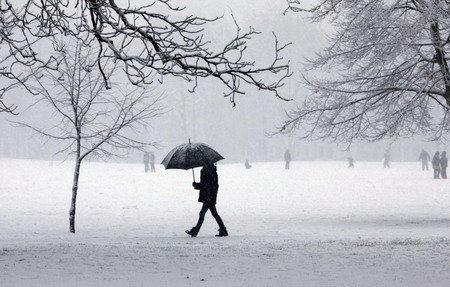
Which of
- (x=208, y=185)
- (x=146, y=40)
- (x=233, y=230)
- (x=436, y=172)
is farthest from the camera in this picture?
(x=436, y=172)

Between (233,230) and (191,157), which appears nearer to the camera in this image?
(191,157)

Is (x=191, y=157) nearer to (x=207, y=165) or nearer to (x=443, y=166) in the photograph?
(x=207, y=165)

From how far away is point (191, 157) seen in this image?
1400 centimetres

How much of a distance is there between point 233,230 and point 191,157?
13.8 ft

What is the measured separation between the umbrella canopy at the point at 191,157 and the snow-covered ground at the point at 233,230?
4.91 feet

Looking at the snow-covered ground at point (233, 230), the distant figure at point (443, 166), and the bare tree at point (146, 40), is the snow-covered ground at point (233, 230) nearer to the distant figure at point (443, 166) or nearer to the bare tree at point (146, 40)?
the distant figure at point (443, 166)

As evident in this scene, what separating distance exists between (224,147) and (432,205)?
5479 centimetres

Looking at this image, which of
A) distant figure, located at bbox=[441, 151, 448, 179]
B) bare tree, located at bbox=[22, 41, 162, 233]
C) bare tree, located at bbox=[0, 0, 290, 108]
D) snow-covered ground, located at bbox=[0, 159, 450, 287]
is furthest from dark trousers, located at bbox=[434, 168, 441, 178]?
bare tree, located at bbox=[0, 0, 290, 108]

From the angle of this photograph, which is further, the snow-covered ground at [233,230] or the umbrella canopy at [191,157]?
the umbrella canopy at [191,157]

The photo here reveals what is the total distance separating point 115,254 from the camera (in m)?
10.1

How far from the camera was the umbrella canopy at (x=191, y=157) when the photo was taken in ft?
45.7

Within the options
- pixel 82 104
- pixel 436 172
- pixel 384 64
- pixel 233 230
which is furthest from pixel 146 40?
pixel 436 172

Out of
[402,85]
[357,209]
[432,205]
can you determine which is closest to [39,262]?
[402,85]

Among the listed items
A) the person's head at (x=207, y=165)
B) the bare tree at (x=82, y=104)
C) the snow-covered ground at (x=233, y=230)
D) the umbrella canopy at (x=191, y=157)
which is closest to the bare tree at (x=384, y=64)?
the snow-covered ground at (x=233, y=230)
